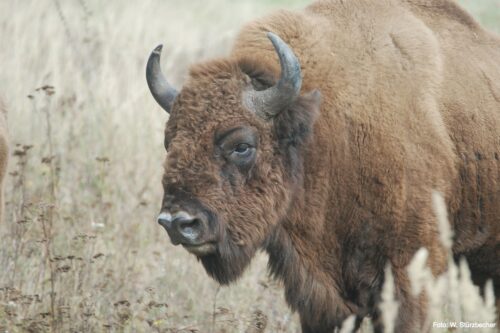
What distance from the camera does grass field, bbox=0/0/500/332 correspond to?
6.37m

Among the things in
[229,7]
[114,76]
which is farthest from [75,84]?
[229,7]

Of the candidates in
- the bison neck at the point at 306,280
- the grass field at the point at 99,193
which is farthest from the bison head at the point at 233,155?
the grass field at the point at 99,193

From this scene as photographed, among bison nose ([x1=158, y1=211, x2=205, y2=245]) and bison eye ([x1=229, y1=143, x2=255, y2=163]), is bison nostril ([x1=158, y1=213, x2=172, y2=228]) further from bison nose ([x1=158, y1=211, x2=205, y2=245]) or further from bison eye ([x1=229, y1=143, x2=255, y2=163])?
bison eye ([x1=229, y1=143, x2=255, y2=163])

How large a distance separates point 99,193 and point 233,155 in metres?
3.76

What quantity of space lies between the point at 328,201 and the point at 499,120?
1341 mm

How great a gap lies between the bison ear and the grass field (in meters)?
1.08

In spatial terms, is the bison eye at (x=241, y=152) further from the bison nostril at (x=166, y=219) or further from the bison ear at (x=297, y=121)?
the bison nostril at (x=166, y=219)

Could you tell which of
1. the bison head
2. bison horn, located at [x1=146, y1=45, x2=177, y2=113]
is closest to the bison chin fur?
the bison head

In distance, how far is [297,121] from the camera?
558cm

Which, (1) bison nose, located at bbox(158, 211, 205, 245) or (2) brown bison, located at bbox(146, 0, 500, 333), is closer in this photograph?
(1) bison nose, located at bbox(158, 211, 205, 245)

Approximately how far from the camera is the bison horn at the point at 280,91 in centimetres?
543

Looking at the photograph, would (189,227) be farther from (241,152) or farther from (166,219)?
(241,152)

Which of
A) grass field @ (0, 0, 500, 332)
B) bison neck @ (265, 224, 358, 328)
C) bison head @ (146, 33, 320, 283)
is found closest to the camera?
bison head @ (146, 33, 320, 283)

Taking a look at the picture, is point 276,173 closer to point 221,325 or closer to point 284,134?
point 284,134
